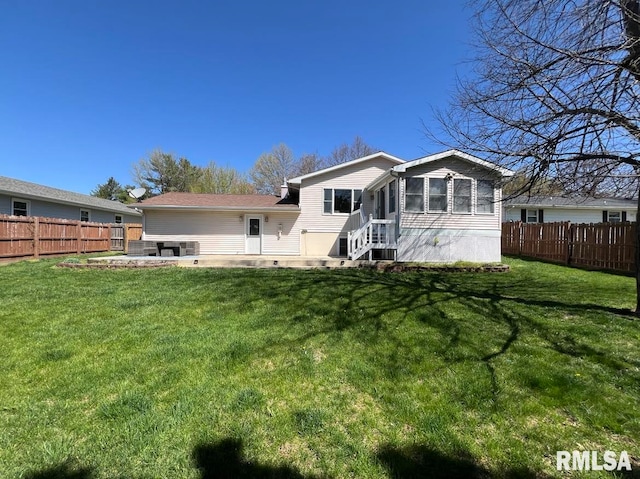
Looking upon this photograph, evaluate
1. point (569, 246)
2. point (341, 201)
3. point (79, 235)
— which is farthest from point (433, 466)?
point (79, 235)

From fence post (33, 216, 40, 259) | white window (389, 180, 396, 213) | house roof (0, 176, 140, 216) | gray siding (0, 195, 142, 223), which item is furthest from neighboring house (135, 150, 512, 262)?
gray siding (0, 195, 142, 223)

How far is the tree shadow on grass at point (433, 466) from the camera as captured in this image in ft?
6.65

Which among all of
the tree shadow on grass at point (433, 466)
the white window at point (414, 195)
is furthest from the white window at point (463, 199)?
the tree shadow on grass at point (433, 466)

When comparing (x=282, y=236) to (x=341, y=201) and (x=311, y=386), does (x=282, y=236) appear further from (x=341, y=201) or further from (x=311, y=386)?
(x=311, y=386)

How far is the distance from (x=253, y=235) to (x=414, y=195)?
788cm

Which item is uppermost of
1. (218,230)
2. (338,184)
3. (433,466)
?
(338,184)

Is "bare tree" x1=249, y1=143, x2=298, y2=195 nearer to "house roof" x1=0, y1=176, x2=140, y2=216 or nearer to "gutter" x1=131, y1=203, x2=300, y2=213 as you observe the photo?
"house roof" x1=0, y1=176, x2=140, y2=216

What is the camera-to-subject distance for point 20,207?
50.9 ft

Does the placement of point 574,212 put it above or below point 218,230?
above

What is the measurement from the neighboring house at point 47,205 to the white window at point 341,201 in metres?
14.0

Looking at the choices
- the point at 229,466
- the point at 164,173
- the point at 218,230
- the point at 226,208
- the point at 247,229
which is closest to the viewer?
the point at 229,466

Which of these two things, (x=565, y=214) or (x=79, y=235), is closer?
(x=79, y=235)

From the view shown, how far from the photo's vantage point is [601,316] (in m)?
4.96

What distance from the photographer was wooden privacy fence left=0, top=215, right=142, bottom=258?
461 inches
